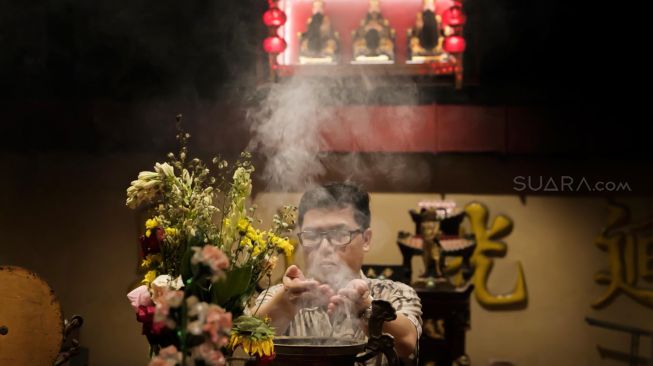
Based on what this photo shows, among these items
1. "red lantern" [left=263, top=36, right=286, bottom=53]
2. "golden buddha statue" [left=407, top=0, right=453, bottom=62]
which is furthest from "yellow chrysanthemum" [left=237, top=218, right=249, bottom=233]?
"golden buddha statue" [left=407, top=0, right=453, bottom=62]

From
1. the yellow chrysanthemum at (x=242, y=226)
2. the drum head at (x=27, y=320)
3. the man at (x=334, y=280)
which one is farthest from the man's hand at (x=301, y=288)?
the drum head at (x=27, y=320)

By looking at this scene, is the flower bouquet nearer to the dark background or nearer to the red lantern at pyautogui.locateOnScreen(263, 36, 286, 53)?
the red lantern at pyautogui.locateOnScreen(263, 36, 286, 53)

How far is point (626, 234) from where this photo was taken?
5.07 metres

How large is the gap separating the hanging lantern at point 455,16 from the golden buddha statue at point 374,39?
1.29ft

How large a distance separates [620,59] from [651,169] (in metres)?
0.80

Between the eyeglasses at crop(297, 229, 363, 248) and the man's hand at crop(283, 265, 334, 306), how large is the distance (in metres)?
0.45

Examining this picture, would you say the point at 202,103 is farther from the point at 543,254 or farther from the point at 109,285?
the point at 543,254

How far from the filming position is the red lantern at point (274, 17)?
195 inches

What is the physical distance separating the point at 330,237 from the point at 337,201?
168mm

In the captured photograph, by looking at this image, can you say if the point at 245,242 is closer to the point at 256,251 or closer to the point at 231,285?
the point at 256,251

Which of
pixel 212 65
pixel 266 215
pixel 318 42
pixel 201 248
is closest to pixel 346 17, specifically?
pixel 318 42

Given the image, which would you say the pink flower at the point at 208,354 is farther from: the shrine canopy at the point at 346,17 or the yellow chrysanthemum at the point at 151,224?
the shrine canopy at the point at 346,17

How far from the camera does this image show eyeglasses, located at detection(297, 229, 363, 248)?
2.78 metres

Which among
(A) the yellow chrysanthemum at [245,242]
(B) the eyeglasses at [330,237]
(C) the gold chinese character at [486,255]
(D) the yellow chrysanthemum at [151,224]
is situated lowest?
(C) the gold chinese character at [486,255]
